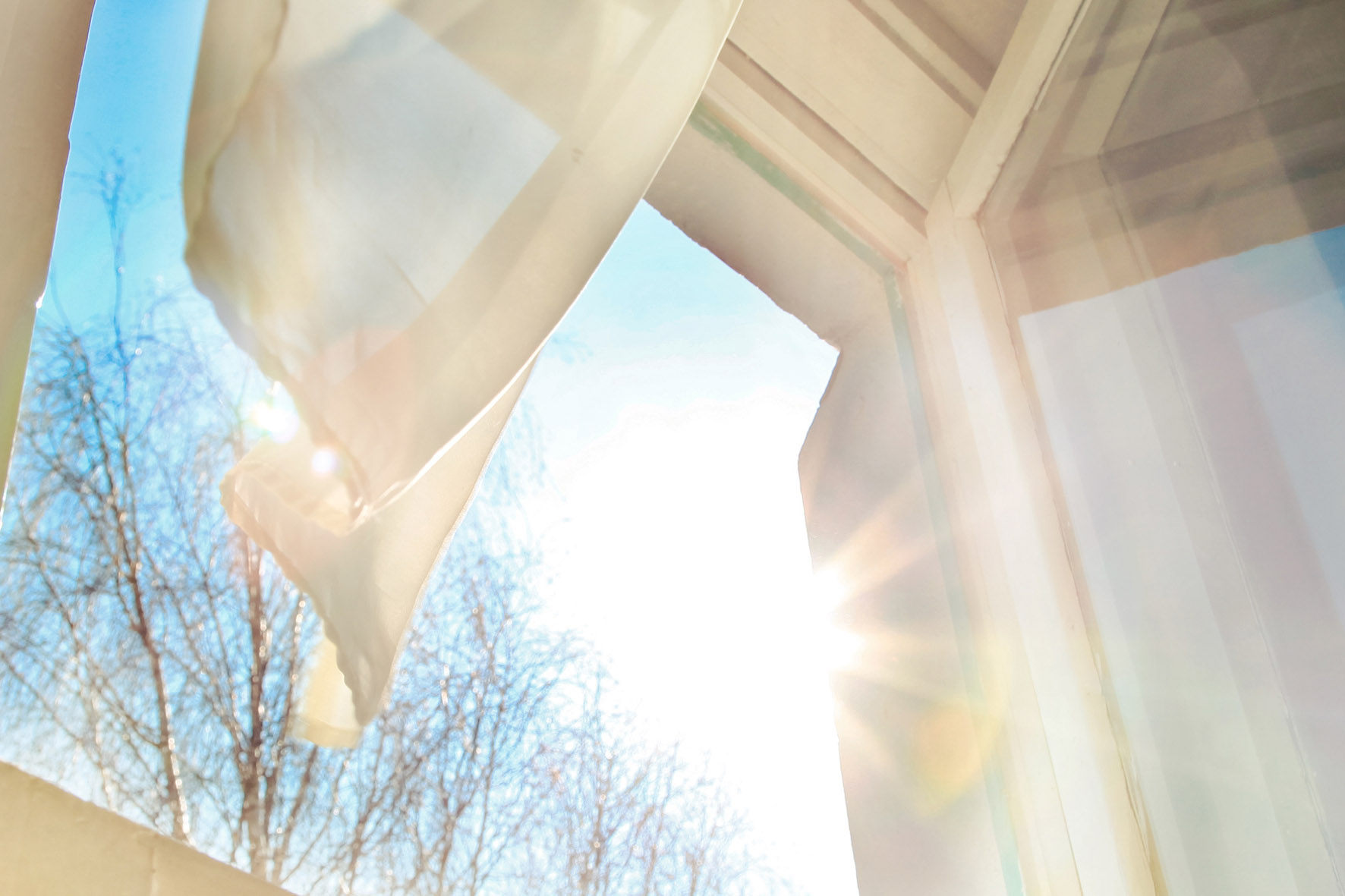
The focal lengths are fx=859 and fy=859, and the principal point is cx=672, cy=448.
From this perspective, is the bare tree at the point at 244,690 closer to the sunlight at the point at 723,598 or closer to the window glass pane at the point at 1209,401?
the sunlight at the point at 723,598

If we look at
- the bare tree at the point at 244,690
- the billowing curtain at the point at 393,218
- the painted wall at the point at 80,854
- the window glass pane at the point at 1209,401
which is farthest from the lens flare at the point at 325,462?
the window glass pane at the point at 1209,401

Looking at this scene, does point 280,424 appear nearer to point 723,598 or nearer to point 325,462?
point 325,462

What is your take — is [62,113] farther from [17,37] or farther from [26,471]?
[26,471]

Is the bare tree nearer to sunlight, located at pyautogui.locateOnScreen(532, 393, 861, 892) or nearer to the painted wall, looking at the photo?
sunlight, located at pyautogui.locateOnScreen(532, 393, 861, 892)

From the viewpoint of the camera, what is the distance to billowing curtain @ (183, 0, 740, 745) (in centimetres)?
56

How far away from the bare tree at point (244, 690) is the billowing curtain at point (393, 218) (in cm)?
32

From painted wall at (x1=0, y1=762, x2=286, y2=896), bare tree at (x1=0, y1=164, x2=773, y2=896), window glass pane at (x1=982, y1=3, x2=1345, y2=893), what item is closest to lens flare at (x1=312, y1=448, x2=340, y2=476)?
painted wall at (x1=0, y1=762, x2=286, y2=896)

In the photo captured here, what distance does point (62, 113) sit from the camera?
531 millimetres

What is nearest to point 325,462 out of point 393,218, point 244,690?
point 393,218

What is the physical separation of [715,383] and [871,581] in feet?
1.09

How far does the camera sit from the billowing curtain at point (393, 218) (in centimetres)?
56

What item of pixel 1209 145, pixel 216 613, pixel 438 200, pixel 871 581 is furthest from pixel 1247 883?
pixel 216 613

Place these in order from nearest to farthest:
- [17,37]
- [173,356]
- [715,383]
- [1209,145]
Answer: [17,37], [1209,145], [173,356], [715,383]

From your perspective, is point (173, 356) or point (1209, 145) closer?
point (1209, 145)
